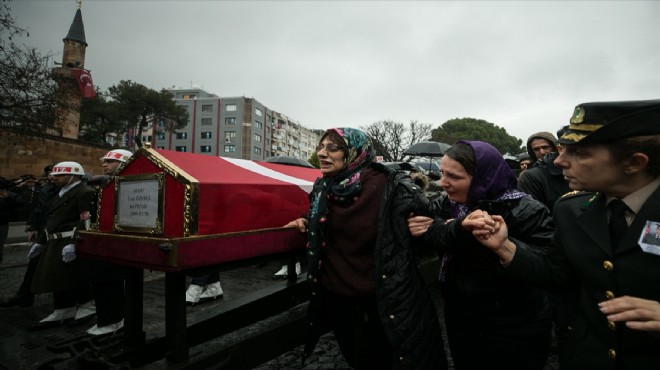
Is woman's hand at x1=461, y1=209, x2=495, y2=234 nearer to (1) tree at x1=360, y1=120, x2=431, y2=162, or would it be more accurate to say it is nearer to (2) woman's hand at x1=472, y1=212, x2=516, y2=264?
(2) woman's hand at x1=472, y1=212, x2=516, y2=264

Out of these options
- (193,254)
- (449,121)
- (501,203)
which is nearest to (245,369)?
(193,254)

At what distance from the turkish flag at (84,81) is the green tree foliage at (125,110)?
4.20m

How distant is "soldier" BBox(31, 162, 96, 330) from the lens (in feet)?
12.6

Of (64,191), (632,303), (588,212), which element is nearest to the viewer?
(632,303)

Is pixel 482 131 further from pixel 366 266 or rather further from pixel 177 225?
pixel 177 225

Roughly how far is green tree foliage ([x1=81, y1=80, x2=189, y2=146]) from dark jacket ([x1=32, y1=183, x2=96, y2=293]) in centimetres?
4011

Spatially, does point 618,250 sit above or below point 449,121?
below

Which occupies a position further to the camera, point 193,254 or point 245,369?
point 245,369

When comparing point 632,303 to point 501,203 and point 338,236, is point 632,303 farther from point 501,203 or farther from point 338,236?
point 338,236

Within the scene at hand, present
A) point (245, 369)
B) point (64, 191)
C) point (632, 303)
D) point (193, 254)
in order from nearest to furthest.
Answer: point (632, 303)
point (193, 254)
point (245, 369)
point (64, 191)

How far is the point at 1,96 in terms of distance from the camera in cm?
1259

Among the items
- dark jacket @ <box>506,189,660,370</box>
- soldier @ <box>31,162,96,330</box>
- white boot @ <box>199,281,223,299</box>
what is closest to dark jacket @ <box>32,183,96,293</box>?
soldier @ <box>31,162,96,330</box>

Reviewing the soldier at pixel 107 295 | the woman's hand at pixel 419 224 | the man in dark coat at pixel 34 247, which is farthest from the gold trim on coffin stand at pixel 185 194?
the man in dark coat at pixel 34 247

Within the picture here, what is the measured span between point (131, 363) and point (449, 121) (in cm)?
6263
